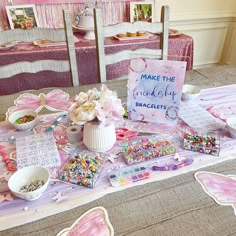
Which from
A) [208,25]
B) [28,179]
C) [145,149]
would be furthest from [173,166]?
[208,25]

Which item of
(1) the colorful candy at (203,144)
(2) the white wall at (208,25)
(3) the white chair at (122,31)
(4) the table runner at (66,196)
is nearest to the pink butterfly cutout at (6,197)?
(4) the table runner at (66,196)

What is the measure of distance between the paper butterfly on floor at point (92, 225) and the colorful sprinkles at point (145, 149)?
18 cm

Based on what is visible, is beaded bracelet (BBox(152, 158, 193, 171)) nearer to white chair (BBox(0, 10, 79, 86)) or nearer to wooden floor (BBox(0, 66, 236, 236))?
wooden floor (BBox(0, 66, 236, 236))

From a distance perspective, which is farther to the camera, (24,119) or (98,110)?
(24,119)

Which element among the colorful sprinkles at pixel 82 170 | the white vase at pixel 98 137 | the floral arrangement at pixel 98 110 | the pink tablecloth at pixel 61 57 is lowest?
the pink tablecloth at pixel 61 57

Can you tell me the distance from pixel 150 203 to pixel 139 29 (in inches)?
36.2

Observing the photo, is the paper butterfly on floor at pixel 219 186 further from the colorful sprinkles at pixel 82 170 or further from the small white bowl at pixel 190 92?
the small white bowl at pixel 190 92

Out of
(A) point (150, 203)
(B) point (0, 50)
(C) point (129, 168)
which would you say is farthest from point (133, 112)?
(B) point (0, 50)

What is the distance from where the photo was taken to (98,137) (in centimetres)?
71

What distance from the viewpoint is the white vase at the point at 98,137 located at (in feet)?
2.28

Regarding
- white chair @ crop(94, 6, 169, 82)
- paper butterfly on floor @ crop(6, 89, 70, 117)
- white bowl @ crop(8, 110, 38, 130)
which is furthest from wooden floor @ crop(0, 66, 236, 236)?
white chair @ crop(94, 6, 169, 82)

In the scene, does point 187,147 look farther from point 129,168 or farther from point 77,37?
point 77,37

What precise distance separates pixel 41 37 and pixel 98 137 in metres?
0.69

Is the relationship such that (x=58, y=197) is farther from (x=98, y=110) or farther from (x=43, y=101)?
(x=43, y=101)
